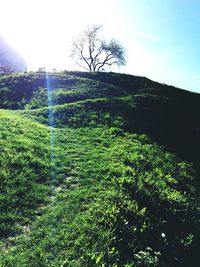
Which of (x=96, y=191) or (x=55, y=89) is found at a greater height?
(x=55, y=89)

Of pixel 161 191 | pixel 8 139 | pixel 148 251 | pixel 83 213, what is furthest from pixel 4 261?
pixel 8 139

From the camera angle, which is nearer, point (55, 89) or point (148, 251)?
point (148, 251)

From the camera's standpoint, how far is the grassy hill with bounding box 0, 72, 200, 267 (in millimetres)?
8375

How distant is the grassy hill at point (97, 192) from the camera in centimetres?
838

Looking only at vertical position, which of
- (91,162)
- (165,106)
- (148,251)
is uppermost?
(165,106)

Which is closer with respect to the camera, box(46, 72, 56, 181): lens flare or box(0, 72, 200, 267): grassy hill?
box(0, 72, 200, 267): grassy hill

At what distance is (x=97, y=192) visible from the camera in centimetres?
1153

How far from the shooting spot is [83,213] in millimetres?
9961

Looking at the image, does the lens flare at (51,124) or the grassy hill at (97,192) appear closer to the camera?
the grassy hill at (97,192)

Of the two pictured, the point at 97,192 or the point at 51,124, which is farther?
the point at 51,124

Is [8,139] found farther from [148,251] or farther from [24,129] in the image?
[148,251]

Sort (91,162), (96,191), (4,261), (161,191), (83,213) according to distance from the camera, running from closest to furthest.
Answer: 1. (4,261)
2. (83,213)
3. (96,191)
4. (161,191)
5. (91,162)

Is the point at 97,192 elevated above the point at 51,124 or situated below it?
below

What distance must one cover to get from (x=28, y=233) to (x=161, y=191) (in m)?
6.00
